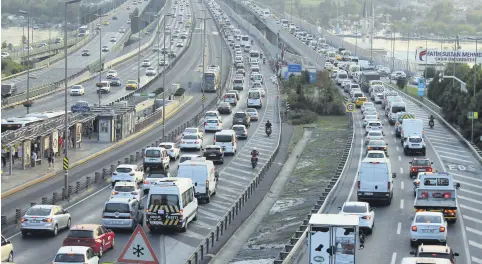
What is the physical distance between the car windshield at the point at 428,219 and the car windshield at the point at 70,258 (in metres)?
11.5

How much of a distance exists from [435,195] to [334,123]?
50755 mm

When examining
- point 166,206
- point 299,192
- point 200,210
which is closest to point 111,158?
point 299,192

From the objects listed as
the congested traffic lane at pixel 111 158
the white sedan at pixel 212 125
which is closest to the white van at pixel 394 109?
the white sedan at pixel 212 125

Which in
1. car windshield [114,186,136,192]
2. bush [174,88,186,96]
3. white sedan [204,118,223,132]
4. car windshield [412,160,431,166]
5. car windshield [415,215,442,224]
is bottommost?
car windshield [114,186,136,192]

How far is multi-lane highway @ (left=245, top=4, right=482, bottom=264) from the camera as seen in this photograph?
115 ft

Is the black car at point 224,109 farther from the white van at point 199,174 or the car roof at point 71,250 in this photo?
the car roof at point 71,250

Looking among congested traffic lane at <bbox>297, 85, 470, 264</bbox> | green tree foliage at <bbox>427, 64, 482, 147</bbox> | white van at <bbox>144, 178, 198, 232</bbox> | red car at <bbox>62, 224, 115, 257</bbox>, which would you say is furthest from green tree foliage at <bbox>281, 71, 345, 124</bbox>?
red car at <bbox>62, 224, 115, 257</bbox>

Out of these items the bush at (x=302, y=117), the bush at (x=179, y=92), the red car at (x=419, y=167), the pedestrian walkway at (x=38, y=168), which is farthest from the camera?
the bush at (x=179, y=92)

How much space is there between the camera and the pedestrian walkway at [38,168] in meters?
53.2

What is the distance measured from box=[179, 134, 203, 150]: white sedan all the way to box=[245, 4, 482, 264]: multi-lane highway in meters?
9.73

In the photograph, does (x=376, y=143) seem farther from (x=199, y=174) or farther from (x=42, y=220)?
(x=42, y=220)

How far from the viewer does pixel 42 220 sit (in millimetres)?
37594

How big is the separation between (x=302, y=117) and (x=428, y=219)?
5669cm

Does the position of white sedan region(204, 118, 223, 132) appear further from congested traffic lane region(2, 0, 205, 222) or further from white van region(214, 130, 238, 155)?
white van region(214, 130, 238, 155)
